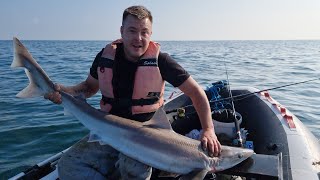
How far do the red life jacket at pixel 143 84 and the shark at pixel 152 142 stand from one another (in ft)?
1.79

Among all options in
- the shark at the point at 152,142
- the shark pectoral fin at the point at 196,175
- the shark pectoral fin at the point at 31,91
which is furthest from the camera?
the shark pectoral fin at the point at 31,91

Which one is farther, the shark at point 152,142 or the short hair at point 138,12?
the short hair at point 138,12

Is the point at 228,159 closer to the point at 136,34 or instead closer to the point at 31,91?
the point at 136,34

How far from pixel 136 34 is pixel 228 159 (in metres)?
1.97

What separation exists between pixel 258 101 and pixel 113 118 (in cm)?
483

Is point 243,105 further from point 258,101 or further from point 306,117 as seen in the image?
point 306,117

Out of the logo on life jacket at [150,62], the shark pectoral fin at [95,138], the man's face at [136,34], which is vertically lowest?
the shark pectoral fin at [95,138]

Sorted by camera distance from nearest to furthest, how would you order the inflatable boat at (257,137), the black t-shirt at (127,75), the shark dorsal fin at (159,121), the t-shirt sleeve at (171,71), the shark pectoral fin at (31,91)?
1. the inflatable boat at (257,137)
2. the shark dorsal fin at (159,121)
3. the shark pectoral fin at (31,91)
4. the t-shirt sleeve at (171,71)
5. the black t-shirt at (127,75)

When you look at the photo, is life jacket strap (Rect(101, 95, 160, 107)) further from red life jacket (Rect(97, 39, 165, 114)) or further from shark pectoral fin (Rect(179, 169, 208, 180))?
shark pectoral fin (Rect(179, 169, 208, 180))

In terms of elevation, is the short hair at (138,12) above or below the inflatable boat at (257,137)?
above

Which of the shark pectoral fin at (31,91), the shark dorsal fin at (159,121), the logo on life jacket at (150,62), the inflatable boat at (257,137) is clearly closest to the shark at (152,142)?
the shark dorsal fin at (159,121)

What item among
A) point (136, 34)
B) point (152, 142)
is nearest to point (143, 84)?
point (136, 34)

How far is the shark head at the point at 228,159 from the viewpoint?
3992 millimetres

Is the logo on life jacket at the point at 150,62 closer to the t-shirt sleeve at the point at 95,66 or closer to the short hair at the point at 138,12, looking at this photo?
the short hair at the point at 138,12
